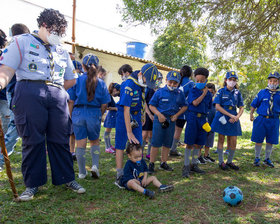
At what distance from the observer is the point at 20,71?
8.84 feet

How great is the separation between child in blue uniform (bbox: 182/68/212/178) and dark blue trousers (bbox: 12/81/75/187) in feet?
6.89

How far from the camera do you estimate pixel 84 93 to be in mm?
3562

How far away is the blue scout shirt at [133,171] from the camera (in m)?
A: 3.38

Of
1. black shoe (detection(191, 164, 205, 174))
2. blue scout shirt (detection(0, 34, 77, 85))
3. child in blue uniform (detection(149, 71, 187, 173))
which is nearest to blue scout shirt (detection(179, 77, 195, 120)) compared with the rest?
child in blue uniform (detection(149, 71, 187, 173))

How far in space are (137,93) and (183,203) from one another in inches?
64.9

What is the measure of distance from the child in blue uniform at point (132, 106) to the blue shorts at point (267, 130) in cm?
307

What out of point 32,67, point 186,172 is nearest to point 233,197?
point 186,172

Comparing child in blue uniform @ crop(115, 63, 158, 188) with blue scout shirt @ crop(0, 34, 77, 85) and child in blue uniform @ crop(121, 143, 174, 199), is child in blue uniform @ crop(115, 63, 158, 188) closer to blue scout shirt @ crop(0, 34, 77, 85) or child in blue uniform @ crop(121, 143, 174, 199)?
child in blue uniform @ crop(121, 143, 174, 199)

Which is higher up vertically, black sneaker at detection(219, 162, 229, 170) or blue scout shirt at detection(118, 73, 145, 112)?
blue scout shirt at detection(118, 73, 145, 112)

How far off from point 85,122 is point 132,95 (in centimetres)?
87

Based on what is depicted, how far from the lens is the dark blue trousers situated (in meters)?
2.71

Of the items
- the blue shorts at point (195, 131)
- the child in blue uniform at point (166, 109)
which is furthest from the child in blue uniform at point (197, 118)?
the child in blue uniform at point (166, 109)

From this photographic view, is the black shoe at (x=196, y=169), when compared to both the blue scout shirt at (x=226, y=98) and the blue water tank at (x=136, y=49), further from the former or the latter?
the blue water tank at (x=136, y=49)

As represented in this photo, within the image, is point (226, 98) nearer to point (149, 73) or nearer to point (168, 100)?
point (168, 100)
